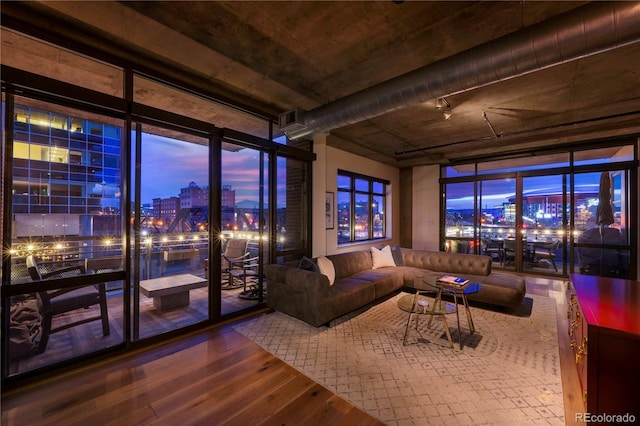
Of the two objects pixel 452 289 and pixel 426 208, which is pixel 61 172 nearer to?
pixel 452 289

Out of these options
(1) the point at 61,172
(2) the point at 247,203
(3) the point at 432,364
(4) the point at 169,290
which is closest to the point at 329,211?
(2) the point at 247,203

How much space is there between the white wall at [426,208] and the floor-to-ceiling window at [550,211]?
0.28 metres

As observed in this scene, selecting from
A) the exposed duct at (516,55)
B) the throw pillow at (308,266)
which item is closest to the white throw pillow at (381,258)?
the throw pillow at (308,266)

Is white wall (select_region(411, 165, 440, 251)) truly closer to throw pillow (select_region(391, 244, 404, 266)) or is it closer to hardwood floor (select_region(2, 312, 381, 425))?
throw pillow (select_region(391, 244, 404, 266))

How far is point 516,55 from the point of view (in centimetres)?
222

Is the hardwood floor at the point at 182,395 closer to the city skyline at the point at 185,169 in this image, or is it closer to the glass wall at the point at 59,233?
the glass wall at the point at 59,233

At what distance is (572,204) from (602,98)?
3.31 metres

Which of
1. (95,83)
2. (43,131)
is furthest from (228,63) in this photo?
(43,131)

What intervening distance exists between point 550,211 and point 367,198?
448 centimetres

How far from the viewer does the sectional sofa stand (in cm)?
348

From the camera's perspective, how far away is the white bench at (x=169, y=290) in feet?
12.1

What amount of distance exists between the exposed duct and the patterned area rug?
2733mm

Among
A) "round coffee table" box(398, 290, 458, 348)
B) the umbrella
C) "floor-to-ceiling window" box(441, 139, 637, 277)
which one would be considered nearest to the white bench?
"round coffee table" box(398, 290, 458, 348)

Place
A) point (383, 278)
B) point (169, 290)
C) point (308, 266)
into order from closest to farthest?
point (169, 290)
point (308, 266)
point (383, 278)
